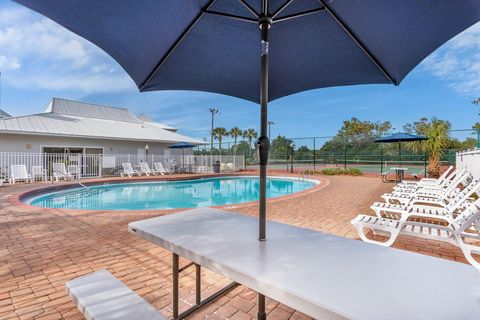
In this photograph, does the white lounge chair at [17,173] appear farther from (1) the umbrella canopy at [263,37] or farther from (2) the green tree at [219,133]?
(2) the green tree at [219,133]

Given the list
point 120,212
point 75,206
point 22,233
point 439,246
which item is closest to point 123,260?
point 22,233

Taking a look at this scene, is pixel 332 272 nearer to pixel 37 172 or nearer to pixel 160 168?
pixel 37 172

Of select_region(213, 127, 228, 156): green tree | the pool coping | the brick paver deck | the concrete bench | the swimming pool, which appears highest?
select_region(213, 127, 228, 156): green tree

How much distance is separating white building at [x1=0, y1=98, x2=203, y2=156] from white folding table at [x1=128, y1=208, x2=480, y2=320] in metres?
14.8

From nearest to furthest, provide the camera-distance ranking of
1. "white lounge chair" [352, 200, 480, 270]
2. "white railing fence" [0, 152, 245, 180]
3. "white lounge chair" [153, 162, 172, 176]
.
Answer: "white lounge chair" [352, 200, 480, 270] → "white railing fence" [0, 152, 245, 180] → "white lounge chair" [153, 162, 172, 176]

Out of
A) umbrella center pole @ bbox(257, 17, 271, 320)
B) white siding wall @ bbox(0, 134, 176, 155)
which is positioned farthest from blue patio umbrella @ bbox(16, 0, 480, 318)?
white siding wall @ bbox(0, 134, 176, 155)

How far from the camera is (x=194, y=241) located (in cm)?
146

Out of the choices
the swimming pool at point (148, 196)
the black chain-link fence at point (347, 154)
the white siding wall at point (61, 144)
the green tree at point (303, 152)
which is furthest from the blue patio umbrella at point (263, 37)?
the green tree at point (303, 152)

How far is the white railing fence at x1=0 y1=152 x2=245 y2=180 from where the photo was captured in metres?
11.7

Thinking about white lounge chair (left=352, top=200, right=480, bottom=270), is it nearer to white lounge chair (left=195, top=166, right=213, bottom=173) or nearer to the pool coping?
the pool coping

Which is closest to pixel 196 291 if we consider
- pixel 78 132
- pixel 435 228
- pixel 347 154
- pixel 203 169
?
pixel 435 228

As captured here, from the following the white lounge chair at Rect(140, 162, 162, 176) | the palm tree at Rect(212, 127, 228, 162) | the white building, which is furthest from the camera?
the palm tree at Rect(212, 127, 228, 162)

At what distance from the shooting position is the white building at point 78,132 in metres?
12.6

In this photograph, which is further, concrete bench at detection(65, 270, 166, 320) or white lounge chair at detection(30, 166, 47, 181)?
white lounge chair at detection(30, 166, 47, 181)
